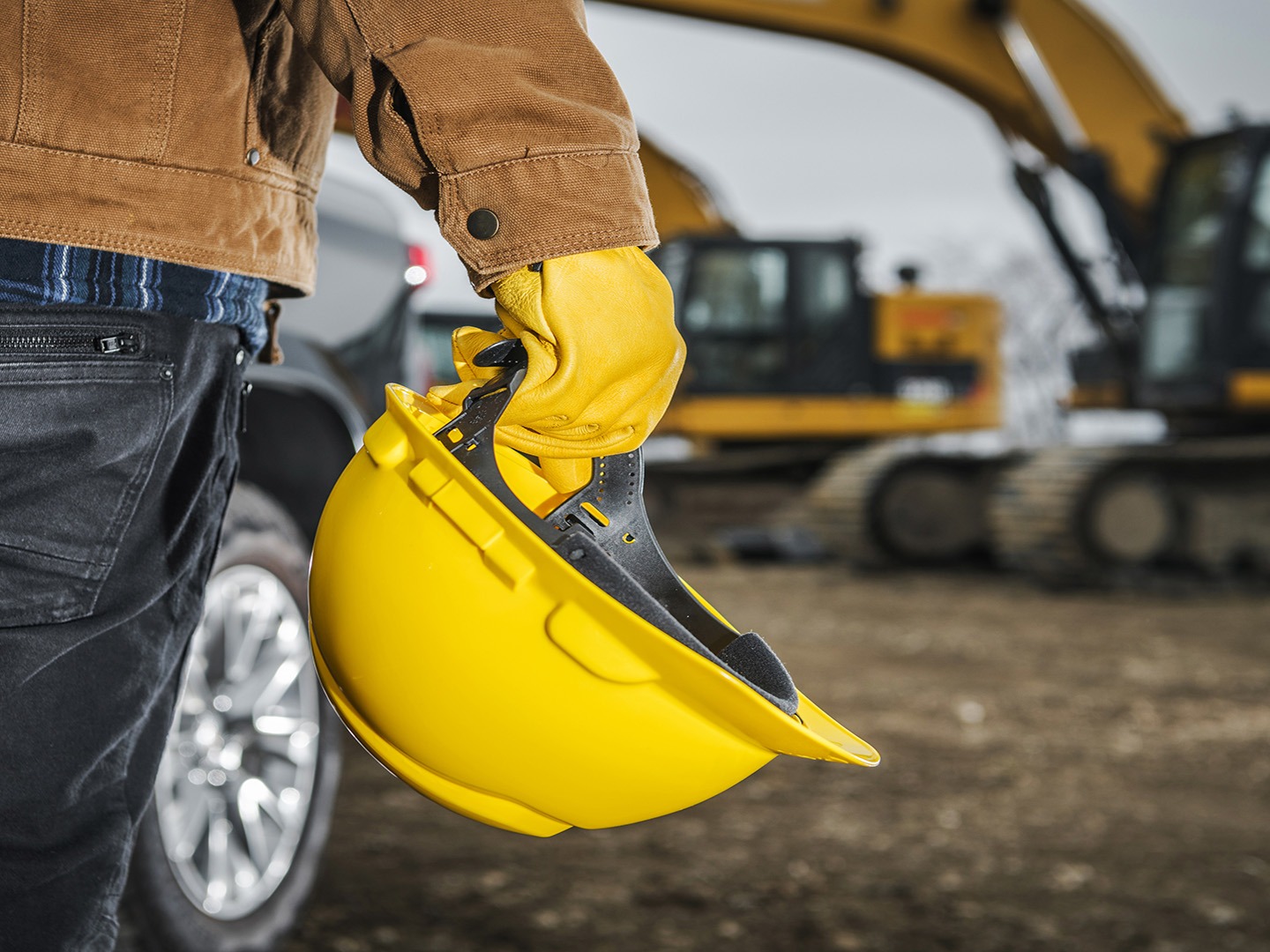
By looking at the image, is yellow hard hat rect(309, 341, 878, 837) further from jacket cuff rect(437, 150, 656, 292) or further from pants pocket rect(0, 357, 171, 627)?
pants pocket rect(0, 357, 171, 627)

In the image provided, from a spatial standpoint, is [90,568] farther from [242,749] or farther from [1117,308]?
[1117,308]

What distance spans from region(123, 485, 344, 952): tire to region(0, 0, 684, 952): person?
3.86ft

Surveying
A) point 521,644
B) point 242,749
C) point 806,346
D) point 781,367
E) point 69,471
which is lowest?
point 781,367

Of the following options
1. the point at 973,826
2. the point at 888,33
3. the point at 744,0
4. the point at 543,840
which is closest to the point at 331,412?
the point at 543,840

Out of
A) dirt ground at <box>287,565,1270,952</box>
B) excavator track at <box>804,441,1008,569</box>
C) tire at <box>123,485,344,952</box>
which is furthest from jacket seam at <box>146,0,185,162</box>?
excavator track at <box>804,441,1008,569</box>

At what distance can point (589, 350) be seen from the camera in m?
1.20

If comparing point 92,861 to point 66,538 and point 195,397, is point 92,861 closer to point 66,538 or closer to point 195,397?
point 66,538

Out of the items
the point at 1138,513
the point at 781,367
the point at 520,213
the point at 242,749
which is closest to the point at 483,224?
the point at 520,213

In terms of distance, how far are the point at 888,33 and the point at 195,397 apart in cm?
1016

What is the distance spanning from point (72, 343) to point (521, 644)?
49cm

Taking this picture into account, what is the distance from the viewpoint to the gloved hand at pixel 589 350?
1197 millimetres

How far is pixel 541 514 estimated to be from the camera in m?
1.40

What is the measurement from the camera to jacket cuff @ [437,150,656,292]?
118 centimetres

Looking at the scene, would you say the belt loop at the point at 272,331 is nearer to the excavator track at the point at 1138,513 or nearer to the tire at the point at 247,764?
the tire at the point at 247,764
